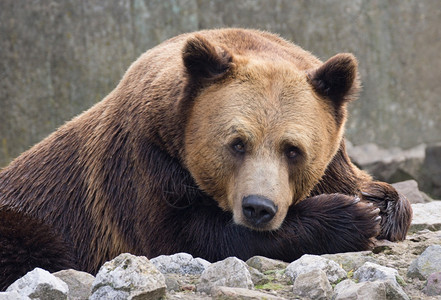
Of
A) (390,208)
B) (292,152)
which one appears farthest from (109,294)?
(390,208)

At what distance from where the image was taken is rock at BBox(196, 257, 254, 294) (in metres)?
3.63

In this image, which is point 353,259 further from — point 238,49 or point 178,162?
point 238,49

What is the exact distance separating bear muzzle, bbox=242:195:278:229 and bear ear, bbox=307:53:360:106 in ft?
3.51

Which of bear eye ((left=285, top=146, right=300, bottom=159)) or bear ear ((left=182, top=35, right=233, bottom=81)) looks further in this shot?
bear ear ((left=182, top=35, right=233, bottom=81))

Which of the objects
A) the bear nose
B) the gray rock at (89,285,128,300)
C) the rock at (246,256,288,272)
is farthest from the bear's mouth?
the gray rock at (89,285,128,300)

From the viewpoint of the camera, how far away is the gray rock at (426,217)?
595 centimetres

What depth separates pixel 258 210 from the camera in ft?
14.9

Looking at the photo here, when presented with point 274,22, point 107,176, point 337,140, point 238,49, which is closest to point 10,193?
point 107,176

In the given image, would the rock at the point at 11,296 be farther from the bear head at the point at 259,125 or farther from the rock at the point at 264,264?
the bear head at the point at 259,125

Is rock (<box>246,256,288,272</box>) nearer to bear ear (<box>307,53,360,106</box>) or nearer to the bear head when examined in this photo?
the bear head

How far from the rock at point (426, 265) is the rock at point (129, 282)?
4.47 feet

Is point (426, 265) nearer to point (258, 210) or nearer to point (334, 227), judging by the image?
point (258, 210)

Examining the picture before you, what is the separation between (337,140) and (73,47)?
226 inches

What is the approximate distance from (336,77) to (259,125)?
30.1 inches
